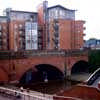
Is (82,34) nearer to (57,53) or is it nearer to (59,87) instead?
(57,53)

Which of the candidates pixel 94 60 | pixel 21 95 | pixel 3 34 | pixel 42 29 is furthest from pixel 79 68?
pixel 21 95

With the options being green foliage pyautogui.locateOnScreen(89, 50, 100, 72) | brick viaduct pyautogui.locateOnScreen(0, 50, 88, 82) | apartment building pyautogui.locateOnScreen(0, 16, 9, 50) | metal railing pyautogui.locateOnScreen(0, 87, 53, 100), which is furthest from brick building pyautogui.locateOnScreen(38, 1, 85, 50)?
metal railing pyautogui.locateOnScreen(0, 87, 53, 100)

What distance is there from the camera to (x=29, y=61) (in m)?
33.0

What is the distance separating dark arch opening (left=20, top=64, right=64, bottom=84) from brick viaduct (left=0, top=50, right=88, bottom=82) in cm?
148

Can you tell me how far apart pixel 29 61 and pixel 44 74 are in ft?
27.8

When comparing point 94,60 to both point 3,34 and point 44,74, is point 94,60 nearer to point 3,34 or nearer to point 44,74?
point 44,74

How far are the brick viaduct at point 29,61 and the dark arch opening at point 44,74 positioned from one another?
148 centimetres

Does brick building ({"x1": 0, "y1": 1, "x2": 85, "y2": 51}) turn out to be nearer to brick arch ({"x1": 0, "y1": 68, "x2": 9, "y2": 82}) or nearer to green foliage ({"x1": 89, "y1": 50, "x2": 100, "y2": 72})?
green foliage ({"x1": 89, "y1": 50, "x2": 100, "y2": 72})

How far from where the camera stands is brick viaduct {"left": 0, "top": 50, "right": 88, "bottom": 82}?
97.9 ft

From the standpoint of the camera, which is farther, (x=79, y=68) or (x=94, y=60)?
(x=79, y=68)

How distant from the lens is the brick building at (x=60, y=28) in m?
54.6

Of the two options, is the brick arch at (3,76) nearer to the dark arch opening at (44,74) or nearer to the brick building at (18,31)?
the dark arch opening at (44,74)

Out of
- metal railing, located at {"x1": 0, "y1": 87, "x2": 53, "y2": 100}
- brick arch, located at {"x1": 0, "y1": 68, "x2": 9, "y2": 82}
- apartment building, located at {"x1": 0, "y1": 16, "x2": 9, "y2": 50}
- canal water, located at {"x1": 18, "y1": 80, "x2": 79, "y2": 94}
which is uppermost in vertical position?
apartment building, located at {"x1": 0, "y1": 16, "x2": 9, "y2": 50}

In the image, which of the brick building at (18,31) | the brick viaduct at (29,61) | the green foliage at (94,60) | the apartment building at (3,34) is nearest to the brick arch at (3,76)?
the brick viaduct at (29,61)
